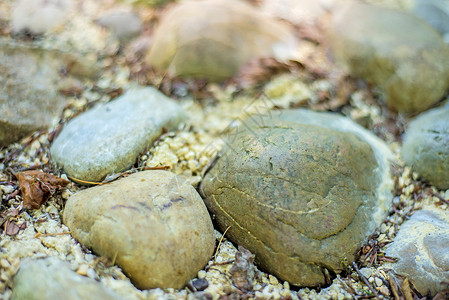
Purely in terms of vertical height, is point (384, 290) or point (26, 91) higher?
point (26, 91)

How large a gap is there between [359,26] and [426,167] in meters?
1.47

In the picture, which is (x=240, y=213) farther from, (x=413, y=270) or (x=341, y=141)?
(x=413, y=270)

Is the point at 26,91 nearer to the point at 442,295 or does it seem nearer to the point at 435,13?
the point at 442,295

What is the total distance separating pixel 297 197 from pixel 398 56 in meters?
1.75

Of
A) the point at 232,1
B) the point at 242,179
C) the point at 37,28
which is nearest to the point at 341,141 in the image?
the point at 242,179

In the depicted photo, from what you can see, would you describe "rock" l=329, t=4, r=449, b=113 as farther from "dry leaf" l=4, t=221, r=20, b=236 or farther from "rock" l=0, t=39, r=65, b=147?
"dry leaf" l=4, t=221, r=20, b=236

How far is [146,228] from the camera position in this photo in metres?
1.75

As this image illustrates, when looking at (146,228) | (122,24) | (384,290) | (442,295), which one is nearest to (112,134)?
(146,228)

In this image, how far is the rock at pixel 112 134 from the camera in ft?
7.01

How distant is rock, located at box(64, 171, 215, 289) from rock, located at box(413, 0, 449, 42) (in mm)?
3076

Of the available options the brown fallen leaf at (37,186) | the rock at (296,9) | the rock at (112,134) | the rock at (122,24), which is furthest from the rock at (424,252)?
the rock at (122,24)

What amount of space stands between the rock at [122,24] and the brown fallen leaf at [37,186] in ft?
5.71

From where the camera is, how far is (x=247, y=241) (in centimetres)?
199

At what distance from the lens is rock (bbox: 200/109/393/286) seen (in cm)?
191
